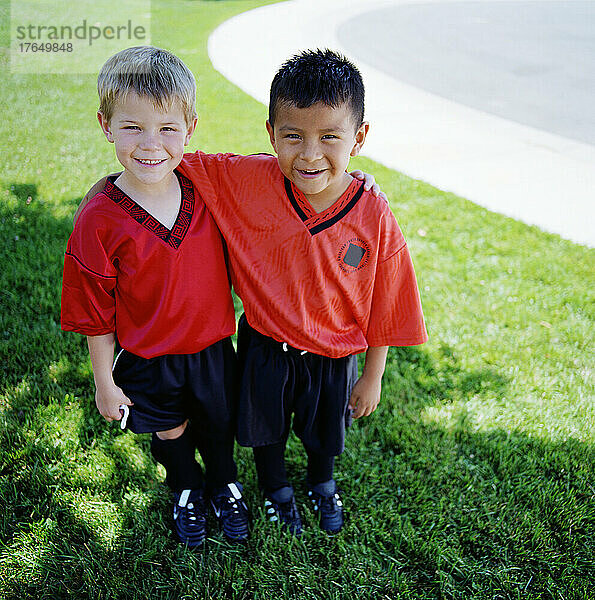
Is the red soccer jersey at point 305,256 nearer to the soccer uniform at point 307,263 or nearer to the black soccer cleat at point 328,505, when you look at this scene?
the soccer uniform at point 307,263

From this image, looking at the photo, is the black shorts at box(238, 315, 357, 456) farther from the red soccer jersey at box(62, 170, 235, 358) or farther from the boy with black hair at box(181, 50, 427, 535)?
the red soccer jersey at box(62, 170, 235, 358)

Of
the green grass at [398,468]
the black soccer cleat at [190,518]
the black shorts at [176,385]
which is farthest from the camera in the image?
the black soccer cleat at [190,518]

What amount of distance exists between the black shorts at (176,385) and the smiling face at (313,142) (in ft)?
2.16

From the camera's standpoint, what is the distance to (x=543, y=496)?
2.44 m

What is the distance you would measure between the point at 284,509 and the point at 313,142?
1.44 metres

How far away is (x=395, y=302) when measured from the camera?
196 cm

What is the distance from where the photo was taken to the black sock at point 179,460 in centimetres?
217

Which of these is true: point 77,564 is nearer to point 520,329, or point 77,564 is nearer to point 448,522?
point 448,522

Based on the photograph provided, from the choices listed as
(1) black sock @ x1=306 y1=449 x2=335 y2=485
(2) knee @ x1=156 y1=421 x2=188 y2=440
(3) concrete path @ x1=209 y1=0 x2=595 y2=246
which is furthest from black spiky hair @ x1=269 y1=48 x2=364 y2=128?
(3) concrete path @ x1=209 y1=0 x2=595 y2=246

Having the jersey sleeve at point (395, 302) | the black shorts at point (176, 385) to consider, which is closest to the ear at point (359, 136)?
the jersey sleeve at point (395, 302)

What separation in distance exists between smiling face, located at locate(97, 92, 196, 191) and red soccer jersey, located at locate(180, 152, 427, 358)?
0.17 metres

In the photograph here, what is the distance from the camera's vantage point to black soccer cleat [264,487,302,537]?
2307 mm

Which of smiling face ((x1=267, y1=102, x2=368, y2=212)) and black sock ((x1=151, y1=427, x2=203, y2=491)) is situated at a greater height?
smiling face ((x1=267, y1=102, x2=368, y2=212))

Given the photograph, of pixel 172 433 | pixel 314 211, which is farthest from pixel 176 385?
pixel 314 211
